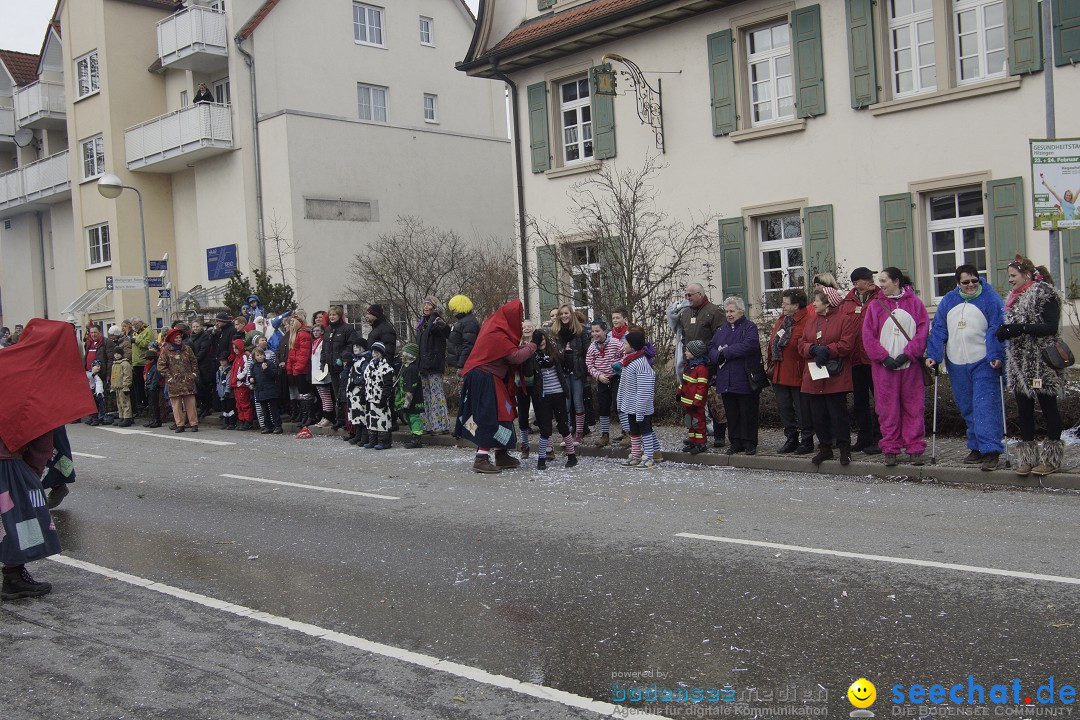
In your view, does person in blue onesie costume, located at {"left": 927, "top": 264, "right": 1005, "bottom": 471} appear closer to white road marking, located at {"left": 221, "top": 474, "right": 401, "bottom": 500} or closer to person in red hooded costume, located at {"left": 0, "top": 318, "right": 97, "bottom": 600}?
white road marking, located at {"left": 221, "top": 474, "right": 401, "bottom": 500}

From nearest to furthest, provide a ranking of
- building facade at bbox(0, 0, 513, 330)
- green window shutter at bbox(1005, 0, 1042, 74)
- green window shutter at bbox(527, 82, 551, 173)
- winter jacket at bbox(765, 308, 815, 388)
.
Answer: winter jacket at bbox(765, 308, 815, 388) → green window shutter at bbox(1005, 0, 1042, 74) → green window shutter at bbox(527, 82, 551, 173) → building facade at bbox(0, 0, 513, 330)

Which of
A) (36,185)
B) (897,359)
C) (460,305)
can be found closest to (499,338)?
(460,305)

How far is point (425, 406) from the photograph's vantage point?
14961 mm

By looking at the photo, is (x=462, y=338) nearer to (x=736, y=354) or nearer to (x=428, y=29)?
(x=736, y=354)

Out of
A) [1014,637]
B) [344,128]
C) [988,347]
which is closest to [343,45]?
[344,128]

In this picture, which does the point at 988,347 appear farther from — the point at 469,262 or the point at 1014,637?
the point at 469,262

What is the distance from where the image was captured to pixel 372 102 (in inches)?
1310

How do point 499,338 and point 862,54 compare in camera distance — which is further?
point 862,54

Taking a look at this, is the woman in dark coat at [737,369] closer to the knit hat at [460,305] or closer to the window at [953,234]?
the knit hat at [460,305]

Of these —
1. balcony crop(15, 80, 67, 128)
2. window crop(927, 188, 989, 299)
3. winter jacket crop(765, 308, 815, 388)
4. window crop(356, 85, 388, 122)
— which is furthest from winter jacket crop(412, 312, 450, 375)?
balcony crop(15, 80, 67, 128)

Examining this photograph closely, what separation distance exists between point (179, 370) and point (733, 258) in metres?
10.1

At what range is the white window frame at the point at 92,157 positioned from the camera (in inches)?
1387

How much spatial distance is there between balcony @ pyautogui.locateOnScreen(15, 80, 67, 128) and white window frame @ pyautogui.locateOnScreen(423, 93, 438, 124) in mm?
14756

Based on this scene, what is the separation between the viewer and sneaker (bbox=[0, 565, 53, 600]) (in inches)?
271
